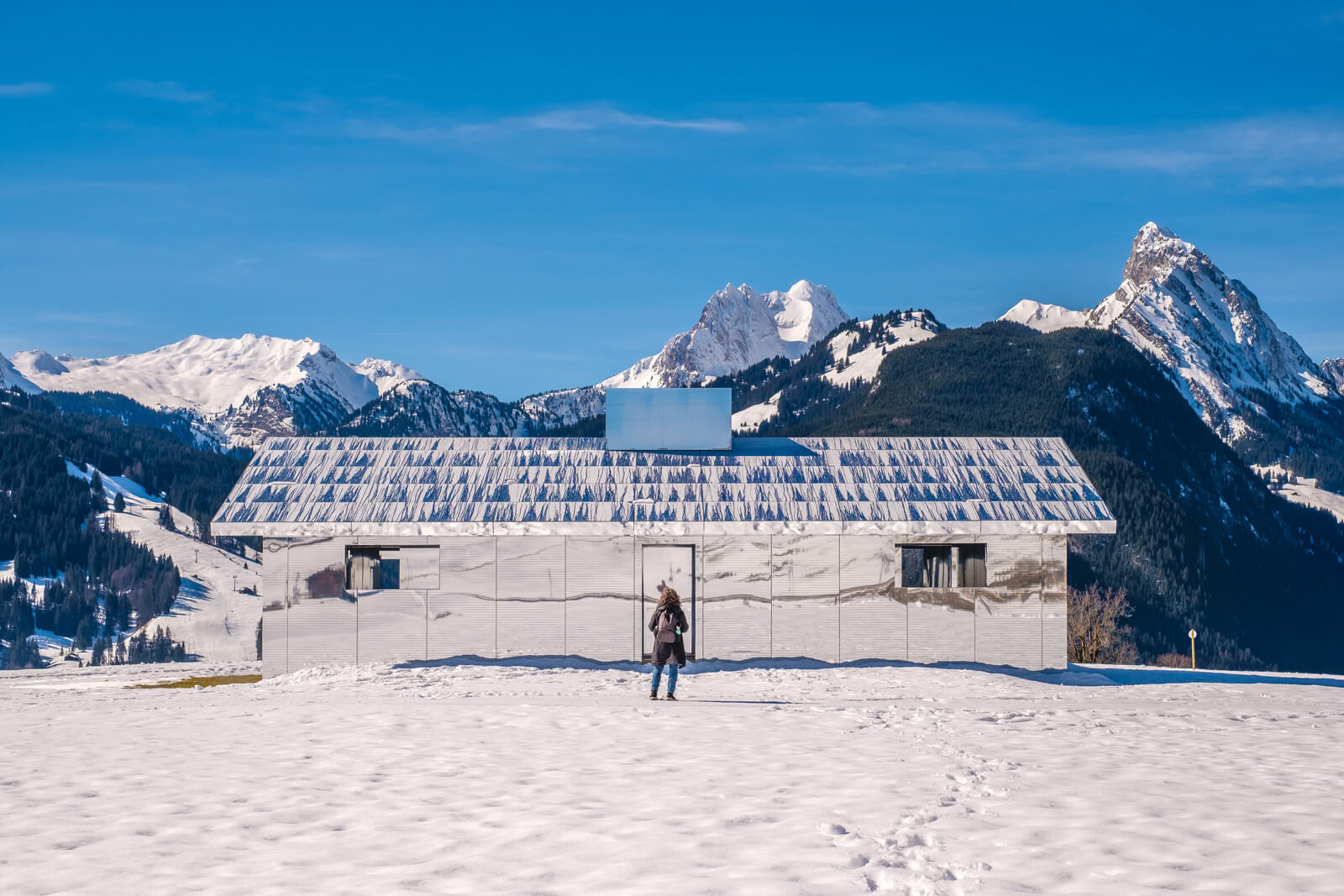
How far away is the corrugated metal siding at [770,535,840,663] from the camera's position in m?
27.7

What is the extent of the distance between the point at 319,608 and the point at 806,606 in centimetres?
1209

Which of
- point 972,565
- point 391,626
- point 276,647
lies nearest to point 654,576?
point 391,626

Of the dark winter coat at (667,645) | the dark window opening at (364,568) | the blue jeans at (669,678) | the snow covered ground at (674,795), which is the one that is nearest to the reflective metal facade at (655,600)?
the dark window opening at (364,568)

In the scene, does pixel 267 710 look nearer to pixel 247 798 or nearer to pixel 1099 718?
pixel 247 798

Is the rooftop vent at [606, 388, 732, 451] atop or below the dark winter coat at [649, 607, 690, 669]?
atop

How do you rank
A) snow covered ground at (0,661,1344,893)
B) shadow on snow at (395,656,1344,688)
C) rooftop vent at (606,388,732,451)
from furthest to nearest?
rooftop vent at (606,388,732,451), shadow on snow at (395,656,1344,688), snow covered ground at (0,661,1344,893)

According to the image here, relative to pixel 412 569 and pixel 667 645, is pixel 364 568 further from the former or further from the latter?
pixel 667 645

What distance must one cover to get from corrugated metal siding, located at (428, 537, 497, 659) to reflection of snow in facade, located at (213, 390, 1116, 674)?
4 cm

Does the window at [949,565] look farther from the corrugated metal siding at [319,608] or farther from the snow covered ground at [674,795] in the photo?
the corrugated metal siding at [319,608]

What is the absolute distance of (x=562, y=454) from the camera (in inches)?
1246

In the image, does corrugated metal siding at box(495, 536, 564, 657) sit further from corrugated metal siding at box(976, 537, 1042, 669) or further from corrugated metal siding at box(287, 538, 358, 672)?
corrugated metal siding at box(976, 537, 1042, 669)

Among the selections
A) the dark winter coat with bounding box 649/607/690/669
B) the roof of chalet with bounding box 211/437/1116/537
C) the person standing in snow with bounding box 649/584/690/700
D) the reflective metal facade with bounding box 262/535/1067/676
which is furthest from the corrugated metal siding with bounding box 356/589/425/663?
the dark winter coat with bounding box 649/607/690/669

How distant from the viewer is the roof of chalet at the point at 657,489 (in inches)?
1101

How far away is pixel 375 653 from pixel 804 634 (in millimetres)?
10652
